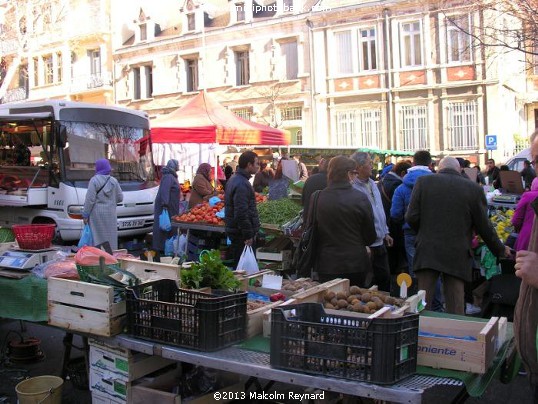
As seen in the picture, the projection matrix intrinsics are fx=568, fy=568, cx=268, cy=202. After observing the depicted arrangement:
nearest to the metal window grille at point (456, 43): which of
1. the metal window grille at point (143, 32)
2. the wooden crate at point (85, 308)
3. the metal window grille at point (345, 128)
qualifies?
the metal window grille at point (345, 128)

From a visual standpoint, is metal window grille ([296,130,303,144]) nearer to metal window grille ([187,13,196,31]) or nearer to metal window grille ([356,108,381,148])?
metal window grille ([356,108,381,148])

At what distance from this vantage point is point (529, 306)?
243 cm

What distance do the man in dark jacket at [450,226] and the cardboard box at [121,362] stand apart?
2652 mm

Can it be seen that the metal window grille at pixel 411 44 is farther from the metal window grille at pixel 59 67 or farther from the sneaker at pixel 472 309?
the metal window grille at pixel 59 67

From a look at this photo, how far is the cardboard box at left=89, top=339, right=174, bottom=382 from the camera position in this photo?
12.3 ft

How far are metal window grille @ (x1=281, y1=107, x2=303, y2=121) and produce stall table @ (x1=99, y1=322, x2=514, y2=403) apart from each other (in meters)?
24.0

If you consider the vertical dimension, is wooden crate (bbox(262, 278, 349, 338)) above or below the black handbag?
below

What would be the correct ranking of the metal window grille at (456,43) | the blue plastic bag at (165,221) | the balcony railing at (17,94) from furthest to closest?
the balcony railing at (17,94)
the metal window grille at (456,43)
the blue plastic bag at (165,221)

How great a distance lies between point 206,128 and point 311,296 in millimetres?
9118

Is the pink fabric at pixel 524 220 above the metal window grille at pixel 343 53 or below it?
below

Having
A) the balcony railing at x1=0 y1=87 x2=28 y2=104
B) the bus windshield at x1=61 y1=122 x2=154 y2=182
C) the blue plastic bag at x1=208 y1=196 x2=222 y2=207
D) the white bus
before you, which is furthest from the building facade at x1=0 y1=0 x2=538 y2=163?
the blue plastic bag at x1=208 y1=196 x2=222 y2=207

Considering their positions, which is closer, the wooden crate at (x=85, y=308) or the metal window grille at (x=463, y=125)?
the wooden crate at (x=85, y=308)

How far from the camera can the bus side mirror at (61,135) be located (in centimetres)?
944

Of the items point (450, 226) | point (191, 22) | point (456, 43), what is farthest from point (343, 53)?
point (450, 226)
